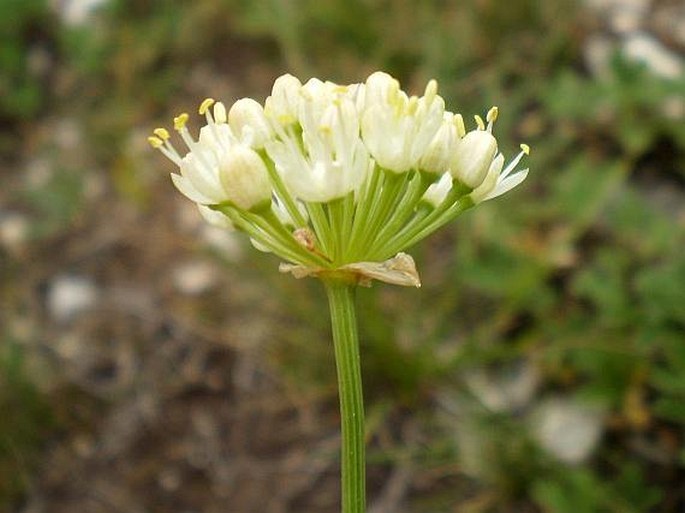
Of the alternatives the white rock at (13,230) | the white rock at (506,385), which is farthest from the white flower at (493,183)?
the white rock at (13,230)

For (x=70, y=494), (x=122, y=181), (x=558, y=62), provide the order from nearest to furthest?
(x=70, y=494) < (x=558, y=62) < (x=122, y=181)

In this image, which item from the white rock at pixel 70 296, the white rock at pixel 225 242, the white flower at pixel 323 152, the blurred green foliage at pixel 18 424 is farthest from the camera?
the white rock at pixel 70 296

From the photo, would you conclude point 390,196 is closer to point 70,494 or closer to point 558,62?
point 70,494

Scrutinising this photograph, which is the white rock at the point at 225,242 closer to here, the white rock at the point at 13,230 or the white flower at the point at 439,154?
the white rock at the point at 13,230

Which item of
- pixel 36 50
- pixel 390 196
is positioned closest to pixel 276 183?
pixel 390 196

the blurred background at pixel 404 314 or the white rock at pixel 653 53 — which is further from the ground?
the white rock at pixel 653 53

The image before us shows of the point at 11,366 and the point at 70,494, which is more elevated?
the point at 11,366
